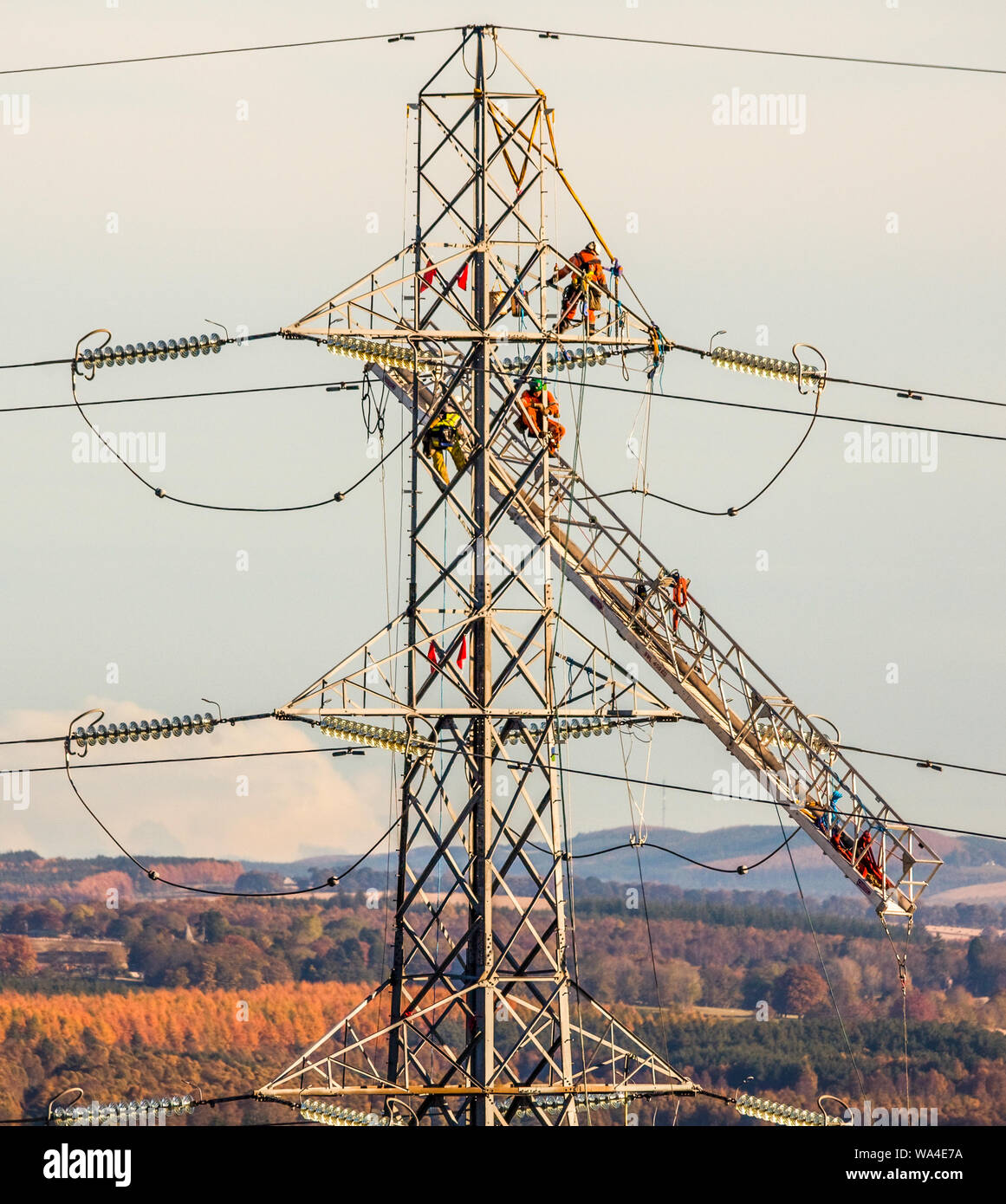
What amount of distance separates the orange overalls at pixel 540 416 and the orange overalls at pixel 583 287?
1398mm

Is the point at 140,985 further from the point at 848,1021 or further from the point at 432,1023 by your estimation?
the point at 432,1023

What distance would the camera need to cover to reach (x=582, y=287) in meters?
45.5

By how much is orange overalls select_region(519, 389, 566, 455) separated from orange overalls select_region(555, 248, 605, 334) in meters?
1.40

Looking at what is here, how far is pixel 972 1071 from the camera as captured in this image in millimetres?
164750

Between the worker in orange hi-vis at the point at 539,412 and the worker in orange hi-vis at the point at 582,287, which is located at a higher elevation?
the worker in orange hi-vis at the point at 582,287

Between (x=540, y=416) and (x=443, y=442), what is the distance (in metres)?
1.96

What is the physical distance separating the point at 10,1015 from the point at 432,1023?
136673mm

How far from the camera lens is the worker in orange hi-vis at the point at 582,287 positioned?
4538 cm

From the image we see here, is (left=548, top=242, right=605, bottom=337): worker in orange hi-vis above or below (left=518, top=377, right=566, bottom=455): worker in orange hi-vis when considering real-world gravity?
above

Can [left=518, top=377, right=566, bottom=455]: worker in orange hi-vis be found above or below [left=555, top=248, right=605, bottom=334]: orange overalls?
below

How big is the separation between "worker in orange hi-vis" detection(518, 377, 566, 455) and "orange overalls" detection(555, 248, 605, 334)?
1.31 meters

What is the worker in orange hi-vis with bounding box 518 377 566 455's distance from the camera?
44844mm

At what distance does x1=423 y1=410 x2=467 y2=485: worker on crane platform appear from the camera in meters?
45.0
